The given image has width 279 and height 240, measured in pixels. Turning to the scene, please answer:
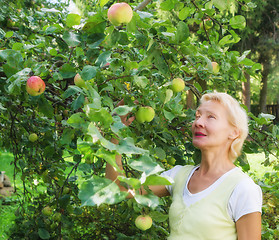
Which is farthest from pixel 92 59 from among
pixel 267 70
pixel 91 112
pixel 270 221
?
pixel 267 70

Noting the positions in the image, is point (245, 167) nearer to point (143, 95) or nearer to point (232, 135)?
point (232, 135)

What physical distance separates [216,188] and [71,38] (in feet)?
3.33

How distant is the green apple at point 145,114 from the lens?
1.57m

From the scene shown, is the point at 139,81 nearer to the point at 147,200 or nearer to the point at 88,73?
the point at 88,73

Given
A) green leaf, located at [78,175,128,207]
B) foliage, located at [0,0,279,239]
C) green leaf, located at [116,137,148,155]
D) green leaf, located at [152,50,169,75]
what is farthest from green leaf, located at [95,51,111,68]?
green leaf, located at [78,175,128,207]

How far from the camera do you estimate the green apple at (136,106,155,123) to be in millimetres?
1566

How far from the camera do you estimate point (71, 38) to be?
1562 mm

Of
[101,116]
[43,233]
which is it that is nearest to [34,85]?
[101,116]

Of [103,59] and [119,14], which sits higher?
[119,14]

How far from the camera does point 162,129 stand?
6.84 ft

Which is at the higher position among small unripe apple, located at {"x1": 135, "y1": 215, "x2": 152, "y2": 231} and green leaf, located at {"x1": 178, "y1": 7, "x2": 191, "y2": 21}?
green leaf, located at {"x1": 178, "y1": 7, "x2": 191, "y2": 21}

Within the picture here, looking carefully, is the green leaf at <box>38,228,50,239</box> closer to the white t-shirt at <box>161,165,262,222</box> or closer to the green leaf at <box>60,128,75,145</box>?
the green leaf at <box>60,128,75,145</box>

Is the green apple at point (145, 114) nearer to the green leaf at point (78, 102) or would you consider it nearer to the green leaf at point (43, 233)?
the green leaf at point (78, 102)

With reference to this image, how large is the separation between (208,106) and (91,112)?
3.16ft
